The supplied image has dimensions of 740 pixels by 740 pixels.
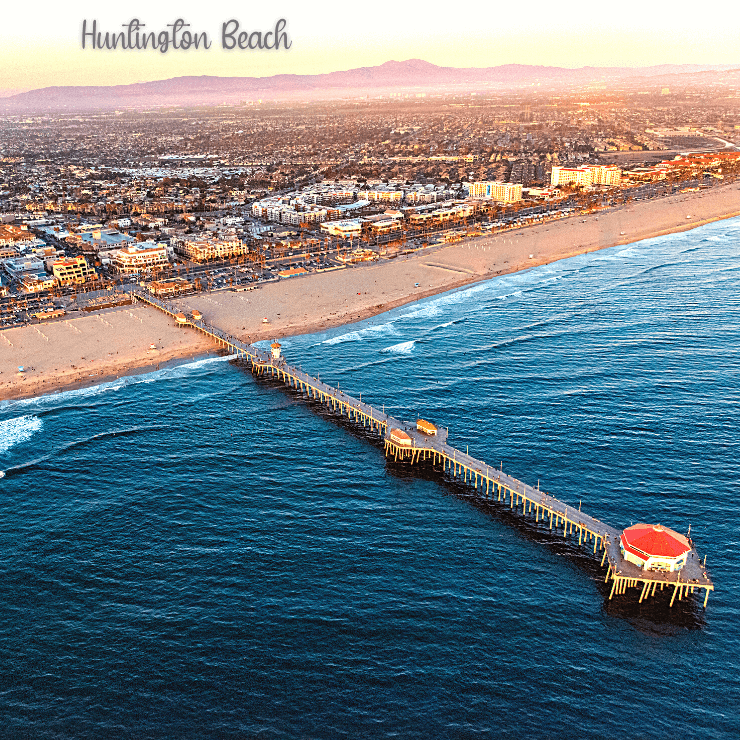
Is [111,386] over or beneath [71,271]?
beneath

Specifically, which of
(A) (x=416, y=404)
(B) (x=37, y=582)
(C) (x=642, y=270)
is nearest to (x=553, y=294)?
(C) (x=642, y=270)

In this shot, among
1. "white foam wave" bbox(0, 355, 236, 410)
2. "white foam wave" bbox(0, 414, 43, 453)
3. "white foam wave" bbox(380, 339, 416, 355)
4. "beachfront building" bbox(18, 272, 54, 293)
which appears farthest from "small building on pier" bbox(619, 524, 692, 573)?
"beachfront building" bbox(18, 272, 54, 293)

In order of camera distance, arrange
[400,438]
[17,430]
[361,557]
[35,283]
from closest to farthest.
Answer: [361,557] < [400,438] < [17,430] < [35,283]

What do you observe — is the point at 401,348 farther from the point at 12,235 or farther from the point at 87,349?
the point at 12,235

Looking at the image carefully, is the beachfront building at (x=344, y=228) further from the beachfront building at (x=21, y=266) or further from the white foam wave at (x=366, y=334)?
the white foam wave at (x=366, y=334)

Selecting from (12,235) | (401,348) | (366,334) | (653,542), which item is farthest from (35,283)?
(653,542)

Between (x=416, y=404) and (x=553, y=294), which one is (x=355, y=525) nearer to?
(x=416, y=404)
